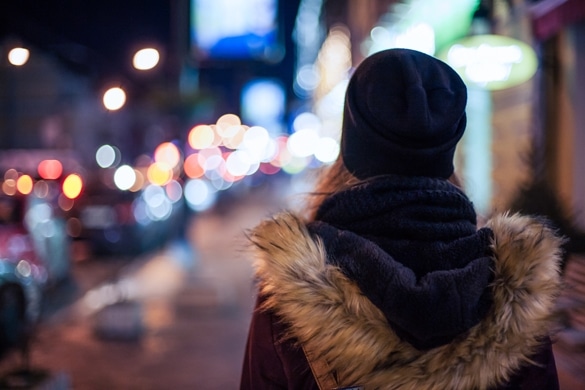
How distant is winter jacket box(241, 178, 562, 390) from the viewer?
1849 mm

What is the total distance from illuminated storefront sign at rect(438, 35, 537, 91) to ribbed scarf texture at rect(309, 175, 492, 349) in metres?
7.86

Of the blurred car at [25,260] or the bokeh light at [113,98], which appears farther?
the bokeh light at [113,98]

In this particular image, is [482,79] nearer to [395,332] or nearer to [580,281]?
[580,281]

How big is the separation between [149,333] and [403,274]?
831cm

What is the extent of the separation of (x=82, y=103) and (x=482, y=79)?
37.4m

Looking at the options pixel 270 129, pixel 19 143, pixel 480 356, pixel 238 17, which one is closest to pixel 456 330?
pixel 480 356

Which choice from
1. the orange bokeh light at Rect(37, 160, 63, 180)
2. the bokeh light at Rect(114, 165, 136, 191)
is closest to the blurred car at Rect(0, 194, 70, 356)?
the orange bokeh light at Rect(37, 160, 63, 180)

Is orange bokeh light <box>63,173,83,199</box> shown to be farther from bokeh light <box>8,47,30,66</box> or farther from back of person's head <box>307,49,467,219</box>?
back of person's head <box>307,49,467,219</box>

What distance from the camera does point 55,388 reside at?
599 centimetres

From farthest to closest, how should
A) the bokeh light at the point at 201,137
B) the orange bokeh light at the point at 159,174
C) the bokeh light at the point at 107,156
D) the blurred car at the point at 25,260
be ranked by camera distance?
1. the bokeh light at the point at 201,137
2. the bokeh light at the point at 107,156
3. the orange bokeh light at the point at 159,174
4. the blurred car at the point at 25,260

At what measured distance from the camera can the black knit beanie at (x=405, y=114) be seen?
6.26ft

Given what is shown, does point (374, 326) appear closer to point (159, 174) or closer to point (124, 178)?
point (124, 178)

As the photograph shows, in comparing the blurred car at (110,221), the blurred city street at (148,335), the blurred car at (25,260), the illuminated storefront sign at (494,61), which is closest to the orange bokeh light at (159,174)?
the blurred car at (110,221)

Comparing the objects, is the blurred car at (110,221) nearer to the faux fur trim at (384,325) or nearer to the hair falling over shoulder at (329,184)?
the hair falling over shoulder at (329,184)
